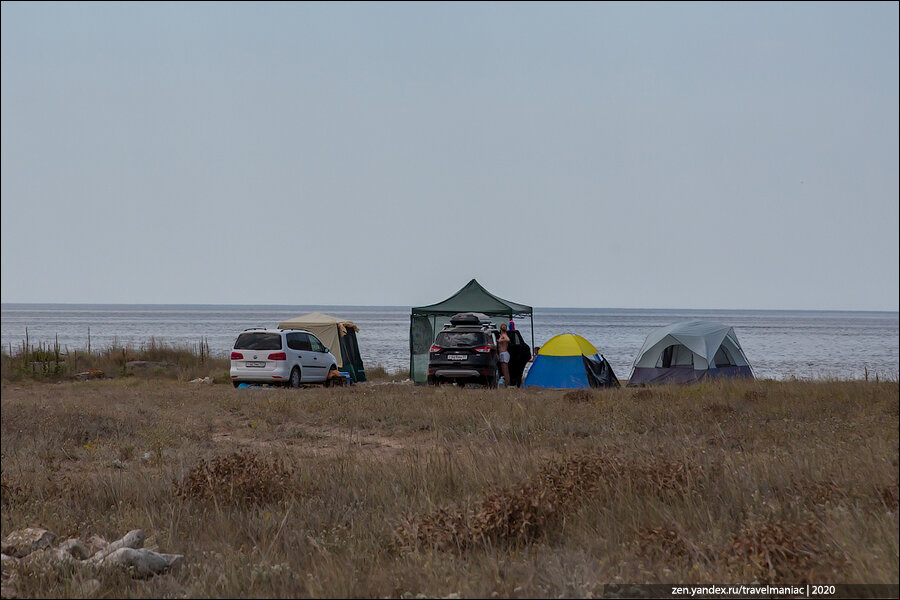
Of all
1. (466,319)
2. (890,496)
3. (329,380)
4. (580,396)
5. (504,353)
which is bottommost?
(329,380)

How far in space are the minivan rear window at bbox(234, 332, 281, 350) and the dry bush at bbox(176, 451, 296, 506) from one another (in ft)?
45.5

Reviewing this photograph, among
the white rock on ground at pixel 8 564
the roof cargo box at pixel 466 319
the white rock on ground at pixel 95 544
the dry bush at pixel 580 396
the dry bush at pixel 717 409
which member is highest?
the roof cargo box at pixel 466 319

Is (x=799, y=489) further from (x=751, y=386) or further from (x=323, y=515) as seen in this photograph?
(x=751, y=386)

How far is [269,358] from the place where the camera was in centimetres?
A: 2038

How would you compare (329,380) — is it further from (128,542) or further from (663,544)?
(663,544)

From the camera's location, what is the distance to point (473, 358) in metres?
20.0

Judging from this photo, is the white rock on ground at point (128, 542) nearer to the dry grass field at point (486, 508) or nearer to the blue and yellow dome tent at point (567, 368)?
the dry grass field at point (486, 508)

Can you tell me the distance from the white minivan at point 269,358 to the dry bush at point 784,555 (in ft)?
55.9

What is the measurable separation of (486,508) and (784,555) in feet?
6.28

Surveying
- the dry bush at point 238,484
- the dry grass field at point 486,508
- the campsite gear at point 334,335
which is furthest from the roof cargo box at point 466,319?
the dry bush at point 238,484

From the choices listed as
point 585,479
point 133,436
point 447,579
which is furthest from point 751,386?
point 447,579

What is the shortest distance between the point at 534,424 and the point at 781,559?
22.1 feet

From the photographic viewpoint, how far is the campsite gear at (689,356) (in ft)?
64.2

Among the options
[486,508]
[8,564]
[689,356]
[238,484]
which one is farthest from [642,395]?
[8,564]
